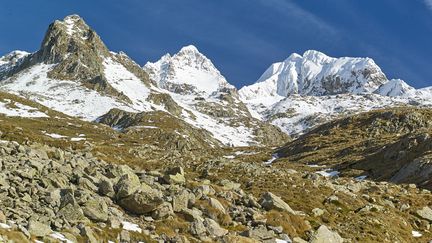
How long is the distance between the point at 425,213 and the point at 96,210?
1288 inches

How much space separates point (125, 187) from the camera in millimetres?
31281

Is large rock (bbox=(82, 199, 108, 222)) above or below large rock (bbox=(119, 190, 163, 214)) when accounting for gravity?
below

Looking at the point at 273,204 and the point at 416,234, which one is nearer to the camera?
the point at 273,204

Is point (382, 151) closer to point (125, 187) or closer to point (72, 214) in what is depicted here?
point (125, 187)

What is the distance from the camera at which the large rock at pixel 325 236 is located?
34.0 m

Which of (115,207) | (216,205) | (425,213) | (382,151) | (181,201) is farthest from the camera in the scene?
(382,151)

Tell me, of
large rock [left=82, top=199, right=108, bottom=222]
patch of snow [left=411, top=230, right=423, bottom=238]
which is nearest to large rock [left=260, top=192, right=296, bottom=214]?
patch of snow [left=411, top=230, right=423, bottom=238]

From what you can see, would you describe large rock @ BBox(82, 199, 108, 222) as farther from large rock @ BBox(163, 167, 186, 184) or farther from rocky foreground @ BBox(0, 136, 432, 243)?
large rock @ BBox(163, 167, 186, 184)

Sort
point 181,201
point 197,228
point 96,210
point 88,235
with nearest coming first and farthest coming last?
point 88,235
point 96,210
point 197,228
point 181,201

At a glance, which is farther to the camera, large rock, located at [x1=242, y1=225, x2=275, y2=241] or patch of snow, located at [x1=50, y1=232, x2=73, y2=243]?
large rock, located at [x1=242, y1=225, x2=275, y2=241]

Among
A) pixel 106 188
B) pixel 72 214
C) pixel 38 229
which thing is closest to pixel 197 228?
A: pixel 106 188

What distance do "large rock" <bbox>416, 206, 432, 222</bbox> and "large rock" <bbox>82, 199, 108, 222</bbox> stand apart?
31426 mm

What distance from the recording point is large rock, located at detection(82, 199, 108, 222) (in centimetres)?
2670

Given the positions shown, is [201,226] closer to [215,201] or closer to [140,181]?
[215,201]
